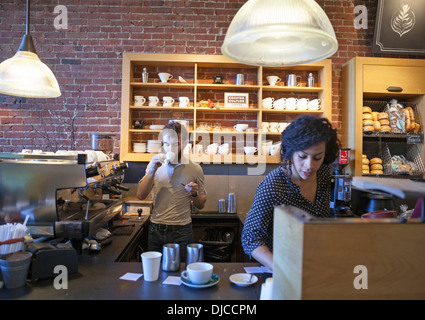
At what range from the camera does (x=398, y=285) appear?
83 centimetres

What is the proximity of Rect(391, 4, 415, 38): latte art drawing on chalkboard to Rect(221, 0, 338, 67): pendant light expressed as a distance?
2.74 metres

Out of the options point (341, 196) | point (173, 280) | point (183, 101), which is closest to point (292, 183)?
point (173, 280)

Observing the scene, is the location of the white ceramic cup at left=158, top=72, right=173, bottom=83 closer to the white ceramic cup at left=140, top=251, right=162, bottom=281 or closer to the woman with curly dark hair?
the woman with curly dark hair

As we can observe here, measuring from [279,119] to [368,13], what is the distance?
1.81 metres

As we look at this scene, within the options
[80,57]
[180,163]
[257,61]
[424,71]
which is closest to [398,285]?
[257,61]

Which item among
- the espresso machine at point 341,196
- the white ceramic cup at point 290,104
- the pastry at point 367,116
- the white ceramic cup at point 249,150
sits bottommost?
the espresso machine at point 341,196

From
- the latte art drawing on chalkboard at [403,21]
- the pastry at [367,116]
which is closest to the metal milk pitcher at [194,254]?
the pastry at [367,116]

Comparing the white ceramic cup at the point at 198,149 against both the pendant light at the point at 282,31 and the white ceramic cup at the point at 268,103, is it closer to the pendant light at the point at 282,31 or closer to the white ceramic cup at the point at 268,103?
the white ceramic cup at the point at 268,103

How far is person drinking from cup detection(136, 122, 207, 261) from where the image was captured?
244cm

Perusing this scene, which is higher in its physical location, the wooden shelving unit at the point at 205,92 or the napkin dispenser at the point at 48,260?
the wooden shelving unit at the point at 205,92

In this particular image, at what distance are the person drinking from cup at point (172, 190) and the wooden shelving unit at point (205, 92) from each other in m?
1.01

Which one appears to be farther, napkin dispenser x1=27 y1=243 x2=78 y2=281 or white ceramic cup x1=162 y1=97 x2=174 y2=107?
white ceramic cup x1=162 y1=97 x2=174 y2=107

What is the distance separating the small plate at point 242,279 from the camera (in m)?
1.43

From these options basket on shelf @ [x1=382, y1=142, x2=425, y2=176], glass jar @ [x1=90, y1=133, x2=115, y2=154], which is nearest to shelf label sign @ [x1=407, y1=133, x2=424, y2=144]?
basket on shelf @ [x1=382, y1=142, x2=425, y2=176]
